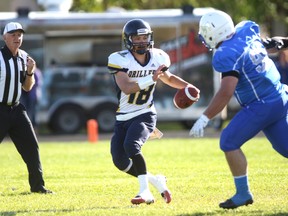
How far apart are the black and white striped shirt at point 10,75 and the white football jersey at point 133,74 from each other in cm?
130

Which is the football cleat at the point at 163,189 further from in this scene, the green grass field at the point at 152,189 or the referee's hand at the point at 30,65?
the referee's hand at the point at 30,65

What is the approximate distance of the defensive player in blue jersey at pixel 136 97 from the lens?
7.72 metres

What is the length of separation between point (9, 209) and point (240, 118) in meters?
2.32

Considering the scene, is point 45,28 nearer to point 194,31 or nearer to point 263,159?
point 194,31

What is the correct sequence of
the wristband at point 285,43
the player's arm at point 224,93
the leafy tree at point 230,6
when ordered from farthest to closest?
the leafy tree at point 230,6
the wristband at point 285,43
the player's arm at point 224,93

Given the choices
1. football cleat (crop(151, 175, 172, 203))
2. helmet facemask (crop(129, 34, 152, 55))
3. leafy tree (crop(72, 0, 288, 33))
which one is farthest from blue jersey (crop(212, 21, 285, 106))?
leafy tree (crop(72, 0, 288, 33))

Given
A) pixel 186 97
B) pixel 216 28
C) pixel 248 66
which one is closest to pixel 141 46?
pixel 186 97

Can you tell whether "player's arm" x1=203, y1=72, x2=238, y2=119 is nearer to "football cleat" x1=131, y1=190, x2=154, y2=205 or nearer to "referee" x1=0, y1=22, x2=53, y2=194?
"football cleat" x1=131, y1=190, x2=154, y2=205

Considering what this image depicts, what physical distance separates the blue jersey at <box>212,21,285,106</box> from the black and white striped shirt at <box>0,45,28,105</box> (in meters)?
2.62

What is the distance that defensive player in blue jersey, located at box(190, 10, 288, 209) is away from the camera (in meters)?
6.97

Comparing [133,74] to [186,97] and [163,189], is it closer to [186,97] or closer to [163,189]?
[186,97]

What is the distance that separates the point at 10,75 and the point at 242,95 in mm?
2777

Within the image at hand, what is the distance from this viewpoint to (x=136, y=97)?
8.02 metres

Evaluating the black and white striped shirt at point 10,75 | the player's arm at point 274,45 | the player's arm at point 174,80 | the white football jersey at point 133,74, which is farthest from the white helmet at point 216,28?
the black and white striped shirt at point 10,75
